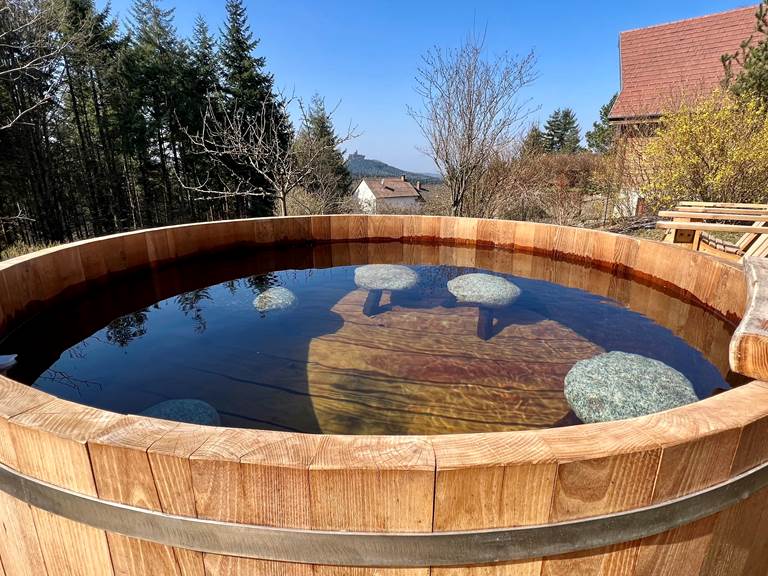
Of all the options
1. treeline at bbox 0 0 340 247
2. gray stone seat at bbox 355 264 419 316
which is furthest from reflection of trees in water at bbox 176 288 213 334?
treeline at bbox 0 0 340 247

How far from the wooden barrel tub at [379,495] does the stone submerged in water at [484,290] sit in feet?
5.91

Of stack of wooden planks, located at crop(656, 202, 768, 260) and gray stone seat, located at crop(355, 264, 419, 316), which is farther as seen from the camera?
stack of wooden planks, located at crop(656, 202, 768, 260)

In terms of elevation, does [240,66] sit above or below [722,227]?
above

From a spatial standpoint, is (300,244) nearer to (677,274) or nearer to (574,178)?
(677,274)

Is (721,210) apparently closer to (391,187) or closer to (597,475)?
(597,475)

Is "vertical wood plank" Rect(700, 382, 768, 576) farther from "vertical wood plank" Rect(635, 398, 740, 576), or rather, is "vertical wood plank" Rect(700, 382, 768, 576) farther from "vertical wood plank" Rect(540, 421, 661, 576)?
"vertical wood plank" Rect(540, 421, 661, 576)

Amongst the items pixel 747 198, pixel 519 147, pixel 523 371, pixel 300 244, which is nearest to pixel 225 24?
pixel 519 147

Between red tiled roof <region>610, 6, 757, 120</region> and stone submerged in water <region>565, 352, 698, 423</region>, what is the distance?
34.2ft

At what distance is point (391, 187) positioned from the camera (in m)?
44.3

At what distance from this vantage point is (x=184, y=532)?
0.80 m

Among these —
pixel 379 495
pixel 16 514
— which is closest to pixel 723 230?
pixel 379 495

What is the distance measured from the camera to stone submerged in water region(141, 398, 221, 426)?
1.49 meters

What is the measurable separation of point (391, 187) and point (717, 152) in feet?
129

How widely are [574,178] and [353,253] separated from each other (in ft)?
36.5
